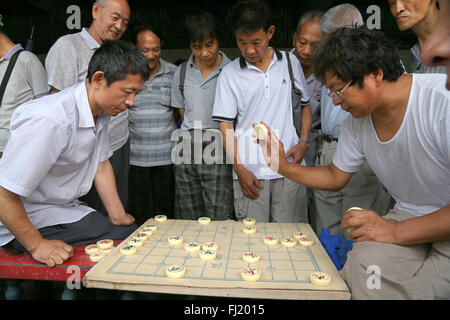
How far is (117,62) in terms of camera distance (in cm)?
170

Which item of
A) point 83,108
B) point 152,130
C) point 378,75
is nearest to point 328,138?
point 378,75

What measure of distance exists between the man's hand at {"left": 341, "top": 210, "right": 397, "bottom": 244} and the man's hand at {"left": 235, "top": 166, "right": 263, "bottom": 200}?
1028 millimetres

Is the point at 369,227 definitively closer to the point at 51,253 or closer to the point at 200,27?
the point at 51,253

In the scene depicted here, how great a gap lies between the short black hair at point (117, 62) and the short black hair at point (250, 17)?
0.87m

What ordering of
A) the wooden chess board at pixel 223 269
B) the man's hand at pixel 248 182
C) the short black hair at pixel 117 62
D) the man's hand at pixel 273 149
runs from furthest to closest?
the man's hand at pixel 248 182, the man's hand at pixel 273 149, the short black hair at pixel 117 62, the wooden chess board at pixel 223 269

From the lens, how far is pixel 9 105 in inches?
92.7

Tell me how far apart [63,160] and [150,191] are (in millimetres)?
1313

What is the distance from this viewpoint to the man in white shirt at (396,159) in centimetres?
131

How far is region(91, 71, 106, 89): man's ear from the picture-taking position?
67.4 inches

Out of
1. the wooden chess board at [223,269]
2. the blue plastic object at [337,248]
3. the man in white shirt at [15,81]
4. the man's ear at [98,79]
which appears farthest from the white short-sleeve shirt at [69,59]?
the blue plastic object at [337,248]

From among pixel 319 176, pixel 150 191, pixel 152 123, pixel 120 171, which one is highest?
pixel 152 123

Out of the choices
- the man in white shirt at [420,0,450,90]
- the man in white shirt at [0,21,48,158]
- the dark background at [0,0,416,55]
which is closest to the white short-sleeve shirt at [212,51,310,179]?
the man in white shirt at [0,21,48,158]

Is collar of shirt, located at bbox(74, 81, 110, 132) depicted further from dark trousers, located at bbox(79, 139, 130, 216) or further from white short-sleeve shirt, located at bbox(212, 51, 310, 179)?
white short-sleeve shirt, located at bbox(212, 51, 310, 179)

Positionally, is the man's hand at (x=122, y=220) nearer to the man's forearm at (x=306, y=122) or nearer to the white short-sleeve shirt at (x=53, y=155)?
the white short-sleeve shirt at (x=53, y=155)
